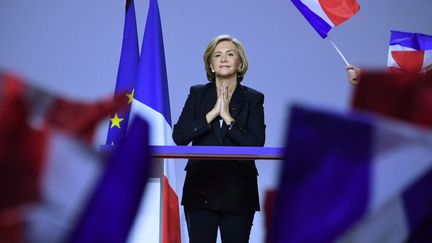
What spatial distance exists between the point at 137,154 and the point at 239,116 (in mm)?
2062

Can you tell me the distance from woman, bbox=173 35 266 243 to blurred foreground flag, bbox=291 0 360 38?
0.60 meters

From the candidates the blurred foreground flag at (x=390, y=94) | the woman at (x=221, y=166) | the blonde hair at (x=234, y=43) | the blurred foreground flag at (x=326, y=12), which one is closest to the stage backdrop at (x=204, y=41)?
the blurred foreground flag at (x=326, y=12)

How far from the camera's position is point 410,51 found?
346 centimetres

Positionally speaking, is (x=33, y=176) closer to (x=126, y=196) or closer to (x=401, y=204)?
(x=126, y=196)

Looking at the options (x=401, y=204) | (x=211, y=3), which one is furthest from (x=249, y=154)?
(x=211, y=3)

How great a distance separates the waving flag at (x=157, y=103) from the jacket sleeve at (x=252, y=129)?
60 centimetres

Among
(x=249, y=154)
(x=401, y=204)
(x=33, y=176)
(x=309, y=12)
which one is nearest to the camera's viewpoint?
(x=33, y=176)

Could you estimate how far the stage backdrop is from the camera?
4.73 m

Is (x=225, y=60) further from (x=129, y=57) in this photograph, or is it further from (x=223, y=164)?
(x=129, y=57)

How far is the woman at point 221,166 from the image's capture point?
2.67 m

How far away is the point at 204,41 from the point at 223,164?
7.11 feet

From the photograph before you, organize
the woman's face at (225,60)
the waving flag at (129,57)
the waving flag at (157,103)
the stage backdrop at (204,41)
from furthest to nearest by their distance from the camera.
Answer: the stage backdrop at (204,41) < the waving flag at (129,57) < the waving flag at (157,103) < the woman's face at (225,60)

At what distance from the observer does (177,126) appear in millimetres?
2836

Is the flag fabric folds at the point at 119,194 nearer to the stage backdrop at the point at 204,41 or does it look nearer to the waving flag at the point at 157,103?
the waving flag at the point at 157,103
